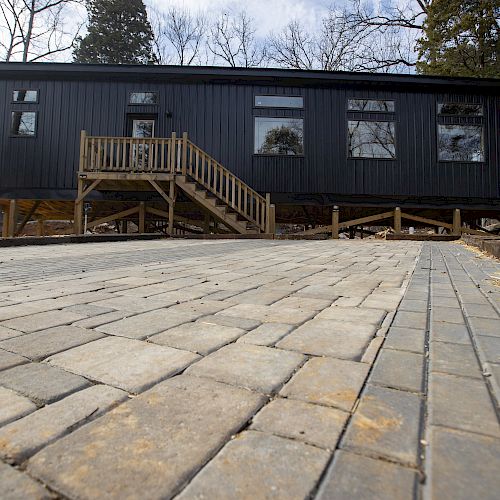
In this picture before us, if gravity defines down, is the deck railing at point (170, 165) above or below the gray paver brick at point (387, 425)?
above

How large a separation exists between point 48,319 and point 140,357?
0.75 meters

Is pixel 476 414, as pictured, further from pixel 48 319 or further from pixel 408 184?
pixel 408 184

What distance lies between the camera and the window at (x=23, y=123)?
1137 centimetres

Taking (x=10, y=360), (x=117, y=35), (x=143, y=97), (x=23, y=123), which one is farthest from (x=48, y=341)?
(x=117, y=35)

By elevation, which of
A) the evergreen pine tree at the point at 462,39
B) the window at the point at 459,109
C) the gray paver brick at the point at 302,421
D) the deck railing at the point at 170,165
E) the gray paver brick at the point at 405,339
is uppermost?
the evergreen pine tree at the point at 462,39

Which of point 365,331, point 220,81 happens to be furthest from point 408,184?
point 365,331

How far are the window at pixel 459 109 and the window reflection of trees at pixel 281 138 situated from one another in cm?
472

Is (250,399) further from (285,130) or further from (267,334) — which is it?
(285,130)

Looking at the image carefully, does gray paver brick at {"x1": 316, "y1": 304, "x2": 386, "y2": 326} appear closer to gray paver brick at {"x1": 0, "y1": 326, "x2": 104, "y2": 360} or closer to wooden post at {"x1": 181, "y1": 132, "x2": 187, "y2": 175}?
gray paver brick at {"x1": 0, "y1": 326, "x2": 104, "y2": 360}

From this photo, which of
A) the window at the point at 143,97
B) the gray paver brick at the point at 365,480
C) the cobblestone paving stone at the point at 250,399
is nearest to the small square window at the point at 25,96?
the window at the point at 143,97

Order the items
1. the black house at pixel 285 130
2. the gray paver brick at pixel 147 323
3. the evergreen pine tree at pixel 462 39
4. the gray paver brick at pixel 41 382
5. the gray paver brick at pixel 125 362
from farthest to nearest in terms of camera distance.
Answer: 1. the evergreen pine tree at pixel 462 39
2. the black house at pixel 285 130
3. the gray paver brick at pixel 147 323
4. the gray paver brick at pixel 125 362
5. the gray paver brick at pixel 41 382

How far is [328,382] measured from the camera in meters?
1.05

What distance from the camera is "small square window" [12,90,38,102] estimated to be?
37.5 feet

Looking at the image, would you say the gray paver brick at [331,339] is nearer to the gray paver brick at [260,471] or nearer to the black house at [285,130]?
the gray paver brick at [260,471]
